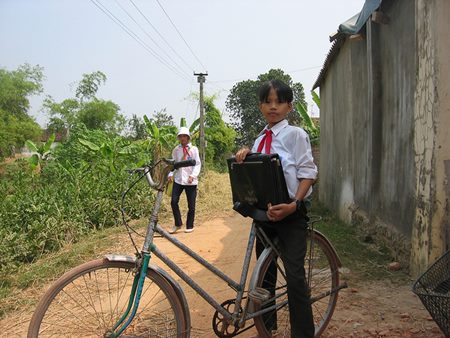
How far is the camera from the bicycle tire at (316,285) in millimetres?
2564

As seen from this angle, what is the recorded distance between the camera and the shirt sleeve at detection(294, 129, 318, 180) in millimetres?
2336

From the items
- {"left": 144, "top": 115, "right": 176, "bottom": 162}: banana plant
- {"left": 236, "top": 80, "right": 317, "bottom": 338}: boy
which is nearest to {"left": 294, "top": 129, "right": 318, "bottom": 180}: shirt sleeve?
{"left": 236, "top": 80, "right": 317, "bottom": 338}: boy

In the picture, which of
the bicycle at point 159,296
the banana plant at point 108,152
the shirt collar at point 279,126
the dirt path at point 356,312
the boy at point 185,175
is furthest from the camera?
the banana plant at point 108,152

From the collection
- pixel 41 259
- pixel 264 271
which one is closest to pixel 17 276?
pixel 41 259

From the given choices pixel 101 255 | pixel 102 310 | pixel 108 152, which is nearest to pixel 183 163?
pixel 102 310

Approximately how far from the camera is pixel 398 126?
472 centimetres

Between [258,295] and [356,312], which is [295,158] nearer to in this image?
[258,295]

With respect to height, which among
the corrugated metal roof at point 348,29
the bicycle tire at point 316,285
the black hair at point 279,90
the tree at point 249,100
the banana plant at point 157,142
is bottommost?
the bicycle tire at point 316,285

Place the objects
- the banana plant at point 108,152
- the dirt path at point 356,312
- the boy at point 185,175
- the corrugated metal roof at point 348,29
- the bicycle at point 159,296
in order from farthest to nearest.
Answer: the banana plant at point 108,152 → the boy at point 185,175 → the corrugated metal roof at point 348,29 → the dirt path at point 356,312 → the bicycle at point 159,296

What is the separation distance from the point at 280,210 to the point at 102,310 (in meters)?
1.31

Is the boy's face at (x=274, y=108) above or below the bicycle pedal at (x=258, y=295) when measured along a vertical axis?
above

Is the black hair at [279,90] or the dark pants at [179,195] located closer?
the black hair at [279,90]

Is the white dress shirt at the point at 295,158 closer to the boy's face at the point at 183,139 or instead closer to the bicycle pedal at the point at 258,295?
the bicycle pedal at the point at 258,295

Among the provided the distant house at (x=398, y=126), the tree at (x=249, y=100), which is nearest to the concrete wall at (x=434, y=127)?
the distant house at (x=398, y=126)
